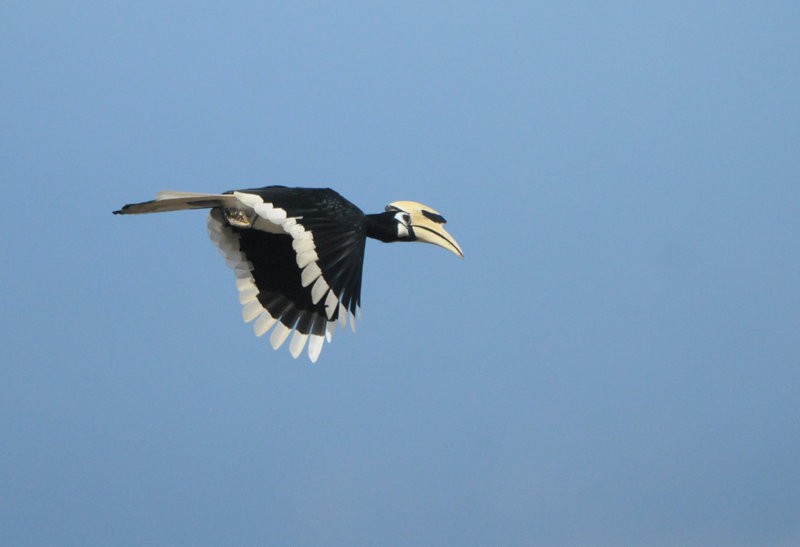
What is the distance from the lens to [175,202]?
13.3m

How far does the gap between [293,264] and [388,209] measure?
4.05 feet

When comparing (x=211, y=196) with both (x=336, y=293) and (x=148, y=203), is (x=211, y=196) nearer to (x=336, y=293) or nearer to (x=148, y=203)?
(x=148, y=203)

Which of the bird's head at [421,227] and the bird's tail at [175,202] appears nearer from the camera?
the bird's tail at [175,202]

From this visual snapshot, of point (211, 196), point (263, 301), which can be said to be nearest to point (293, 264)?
point (263, 301)

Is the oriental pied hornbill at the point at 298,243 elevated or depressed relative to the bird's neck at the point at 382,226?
depressed

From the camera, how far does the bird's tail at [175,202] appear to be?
13180 millimetres

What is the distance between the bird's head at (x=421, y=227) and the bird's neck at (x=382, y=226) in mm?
76

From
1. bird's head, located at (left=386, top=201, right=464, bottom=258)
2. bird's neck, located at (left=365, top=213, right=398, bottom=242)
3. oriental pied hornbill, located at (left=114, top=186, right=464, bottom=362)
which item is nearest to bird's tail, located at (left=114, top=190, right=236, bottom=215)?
oriental pied hornbill, located at (left=114, top=186, right=464, bottom=362)

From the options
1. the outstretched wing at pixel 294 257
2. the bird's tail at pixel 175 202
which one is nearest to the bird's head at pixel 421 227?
the outstretched wing at pixel 294 257

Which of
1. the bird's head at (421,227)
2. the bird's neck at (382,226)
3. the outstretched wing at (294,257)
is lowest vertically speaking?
the outstretched wing at (294,257)

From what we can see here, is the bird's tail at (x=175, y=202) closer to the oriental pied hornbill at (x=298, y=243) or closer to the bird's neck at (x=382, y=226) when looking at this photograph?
the oriental pied hornbill at (x=298, y=243)

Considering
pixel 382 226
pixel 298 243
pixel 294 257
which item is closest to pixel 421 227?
pixel 382 226

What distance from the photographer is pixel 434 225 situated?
14.8 meters

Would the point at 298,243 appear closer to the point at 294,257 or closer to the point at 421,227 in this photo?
the point at 294,257
